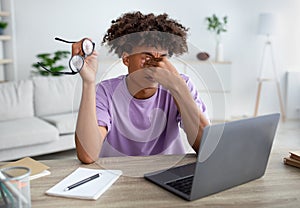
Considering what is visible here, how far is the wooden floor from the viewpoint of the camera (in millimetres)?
3639

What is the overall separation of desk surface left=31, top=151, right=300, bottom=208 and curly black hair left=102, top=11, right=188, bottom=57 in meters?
0.37

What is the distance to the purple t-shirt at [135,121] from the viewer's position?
1.44 meters

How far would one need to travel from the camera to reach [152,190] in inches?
44.8

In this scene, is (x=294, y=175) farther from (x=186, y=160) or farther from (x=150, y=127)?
(x=150, y=127)

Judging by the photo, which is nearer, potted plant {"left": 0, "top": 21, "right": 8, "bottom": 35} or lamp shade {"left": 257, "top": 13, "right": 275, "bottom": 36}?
potted plant {"left": 0, "top": 21, "right": 8, "bottom": 35}

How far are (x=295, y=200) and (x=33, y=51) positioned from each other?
427 centimetres

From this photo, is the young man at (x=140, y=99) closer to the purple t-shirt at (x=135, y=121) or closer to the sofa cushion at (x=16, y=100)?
the purple t-shirt at (x=135, y=121)

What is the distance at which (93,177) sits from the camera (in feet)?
3.99

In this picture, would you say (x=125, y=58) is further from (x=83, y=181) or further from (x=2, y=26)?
(x=2, y=26)

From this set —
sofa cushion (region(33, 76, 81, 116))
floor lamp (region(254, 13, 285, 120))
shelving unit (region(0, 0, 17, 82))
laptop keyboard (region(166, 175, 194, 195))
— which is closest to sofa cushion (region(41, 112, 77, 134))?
sofa cushion (region(33, 76, 81, 116))

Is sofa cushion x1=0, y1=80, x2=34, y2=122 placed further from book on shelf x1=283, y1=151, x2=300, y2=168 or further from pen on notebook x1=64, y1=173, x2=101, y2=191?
book on shelf x1=283, y1=151, x2=300, y2=168

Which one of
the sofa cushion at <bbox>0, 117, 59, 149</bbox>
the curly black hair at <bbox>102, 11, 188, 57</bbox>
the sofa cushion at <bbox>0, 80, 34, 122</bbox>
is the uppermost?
the curly black hair at <bbox>102, 11, 188, 57</bbox>

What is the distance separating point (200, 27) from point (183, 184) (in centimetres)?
424

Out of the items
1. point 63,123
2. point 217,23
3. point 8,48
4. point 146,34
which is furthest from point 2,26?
point 146,34
